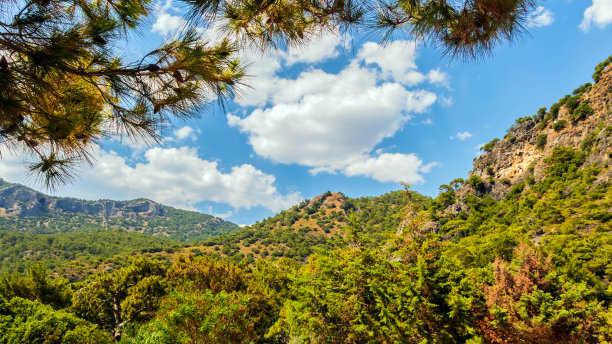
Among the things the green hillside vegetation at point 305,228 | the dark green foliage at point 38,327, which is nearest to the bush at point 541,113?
the green hillside vegetation at point 305,228

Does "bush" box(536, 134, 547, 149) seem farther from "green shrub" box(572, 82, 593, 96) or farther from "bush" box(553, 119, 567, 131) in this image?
"green shrub" box(572, 82, 593, 96)

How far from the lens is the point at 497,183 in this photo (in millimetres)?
64500

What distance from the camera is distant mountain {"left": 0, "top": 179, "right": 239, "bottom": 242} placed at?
144125mm

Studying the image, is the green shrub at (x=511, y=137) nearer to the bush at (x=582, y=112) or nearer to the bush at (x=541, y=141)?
the bush at (x=541, y=141)

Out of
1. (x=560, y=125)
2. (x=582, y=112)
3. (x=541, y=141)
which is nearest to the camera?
(x=582, y=112)

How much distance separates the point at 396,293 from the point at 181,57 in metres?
8.83

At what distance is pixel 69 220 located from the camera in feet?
531

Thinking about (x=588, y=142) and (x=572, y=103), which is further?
(x=572, y=103)

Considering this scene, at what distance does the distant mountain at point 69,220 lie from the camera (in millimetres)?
144125

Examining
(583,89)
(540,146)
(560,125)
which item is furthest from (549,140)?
(583,89)

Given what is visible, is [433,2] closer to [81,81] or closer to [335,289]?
[81,81]

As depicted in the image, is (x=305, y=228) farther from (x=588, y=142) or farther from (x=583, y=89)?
(x=583, y=89)

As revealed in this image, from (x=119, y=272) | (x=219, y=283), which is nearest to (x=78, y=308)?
(x=119, y=272)

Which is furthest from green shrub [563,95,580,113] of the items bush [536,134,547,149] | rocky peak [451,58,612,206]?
bush [536,134,547,149]
